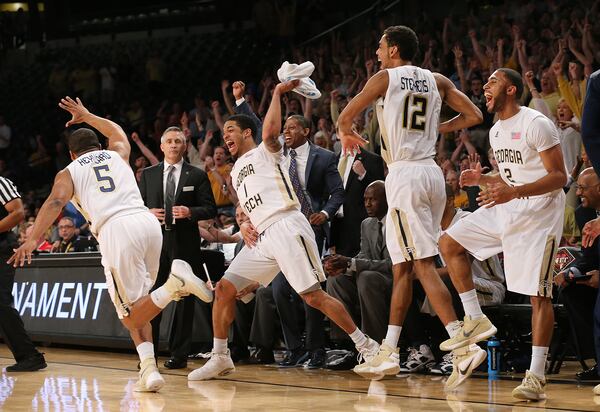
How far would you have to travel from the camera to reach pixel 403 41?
262 inches

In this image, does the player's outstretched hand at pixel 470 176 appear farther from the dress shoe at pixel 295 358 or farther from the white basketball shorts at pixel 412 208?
the dress shoe at pixel 295 358

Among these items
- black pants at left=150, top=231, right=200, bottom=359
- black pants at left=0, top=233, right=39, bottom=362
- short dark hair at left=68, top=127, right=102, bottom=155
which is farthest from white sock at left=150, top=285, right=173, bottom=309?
black pants at left=0, top=233, right=39, bottom=362

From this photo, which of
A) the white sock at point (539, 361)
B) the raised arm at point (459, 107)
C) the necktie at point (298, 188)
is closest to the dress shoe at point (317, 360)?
the necktie at point (298, 188)

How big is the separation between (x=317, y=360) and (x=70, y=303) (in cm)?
329

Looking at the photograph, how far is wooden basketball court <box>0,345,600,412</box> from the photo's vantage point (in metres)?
5.81

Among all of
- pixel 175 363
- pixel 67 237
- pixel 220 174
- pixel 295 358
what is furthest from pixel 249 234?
pixel 67 237

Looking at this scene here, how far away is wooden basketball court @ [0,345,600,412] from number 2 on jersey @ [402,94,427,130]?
1843 mm

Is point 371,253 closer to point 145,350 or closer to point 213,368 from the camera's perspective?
point 213,368

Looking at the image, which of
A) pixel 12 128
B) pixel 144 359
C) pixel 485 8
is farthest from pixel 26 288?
pixel 12 128

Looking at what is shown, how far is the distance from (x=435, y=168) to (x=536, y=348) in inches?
56.4

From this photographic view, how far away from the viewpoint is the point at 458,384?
20.5ft

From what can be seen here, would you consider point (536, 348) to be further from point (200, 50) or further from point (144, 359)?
point (200, 50)

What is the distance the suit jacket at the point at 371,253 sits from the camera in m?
7.81

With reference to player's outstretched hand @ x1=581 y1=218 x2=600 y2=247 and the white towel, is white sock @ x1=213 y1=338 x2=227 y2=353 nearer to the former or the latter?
the white towel
